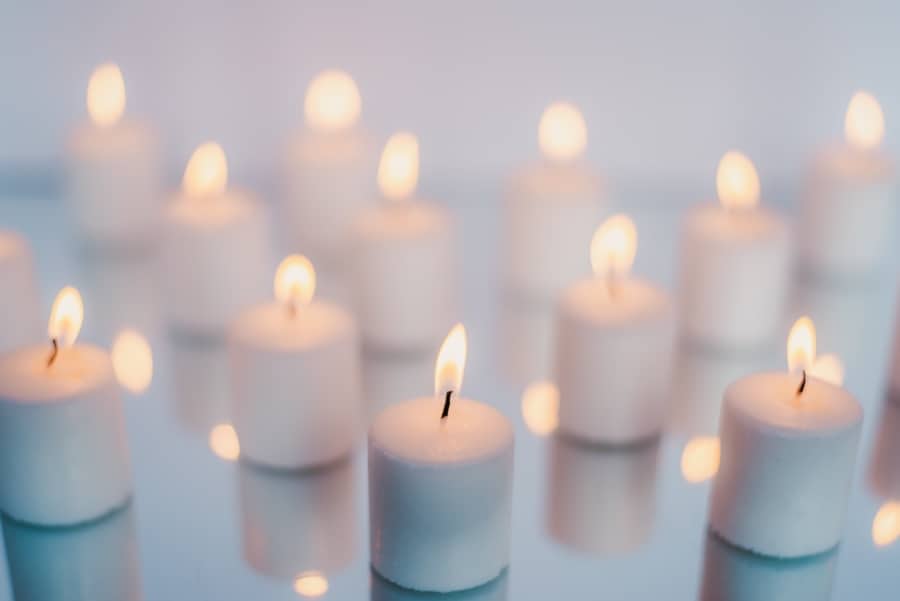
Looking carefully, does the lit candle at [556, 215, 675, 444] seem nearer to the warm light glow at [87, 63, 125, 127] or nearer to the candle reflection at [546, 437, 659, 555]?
the candle reflection at [546, 437, 659, 555]

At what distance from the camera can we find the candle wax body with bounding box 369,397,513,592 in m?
1.00

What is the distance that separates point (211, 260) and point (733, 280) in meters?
0.63

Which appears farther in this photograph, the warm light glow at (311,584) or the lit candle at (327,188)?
the lit candle at (327,188)

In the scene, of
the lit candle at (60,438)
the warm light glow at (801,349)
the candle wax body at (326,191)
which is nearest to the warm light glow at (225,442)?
the lit candle at (60,438)

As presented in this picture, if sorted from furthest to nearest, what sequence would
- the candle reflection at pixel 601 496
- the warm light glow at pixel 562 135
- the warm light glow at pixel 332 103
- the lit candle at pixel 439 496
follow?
the warm light glow at pixel 332 103, the warm light glow at pixel 562 135, the candle reflection at pixel 601 496, the lit candle at pixel 439 496

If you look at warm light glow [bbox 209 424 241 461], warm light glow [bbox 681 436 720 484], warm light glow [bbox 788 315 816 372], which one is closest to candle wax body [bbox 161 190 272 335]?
warm light glow [bbox 209 424 241 461]

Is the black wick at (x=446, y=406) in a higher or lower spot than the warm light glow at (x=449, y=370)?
lower

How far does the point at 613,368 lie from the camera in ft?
4.10

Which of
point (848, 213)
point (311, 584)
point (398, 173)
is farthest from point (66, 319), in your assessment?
point (848, 213)

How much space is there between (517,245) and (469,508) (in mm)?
666

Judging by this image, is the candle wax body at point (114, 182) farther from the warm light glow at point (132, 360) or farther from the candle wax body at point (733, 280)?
the candle wax body at point (733, 280)

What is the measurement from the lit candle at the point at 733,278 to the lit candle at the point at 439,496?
507 millimetres

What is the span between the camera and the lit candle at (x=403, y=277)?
145 cm

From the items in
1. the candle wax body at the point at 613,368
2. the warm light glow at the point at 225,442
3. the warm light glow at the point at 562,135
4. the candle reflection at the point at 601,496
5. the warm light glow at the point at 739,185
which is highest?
the warm light glow at the point at 562,135
